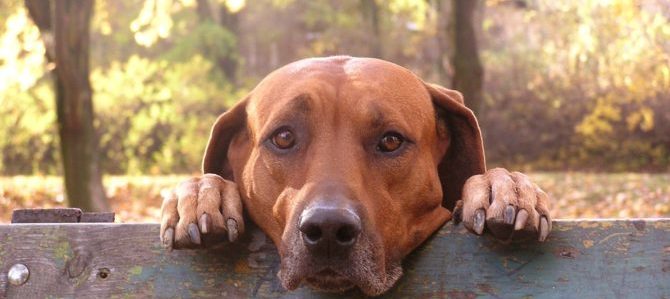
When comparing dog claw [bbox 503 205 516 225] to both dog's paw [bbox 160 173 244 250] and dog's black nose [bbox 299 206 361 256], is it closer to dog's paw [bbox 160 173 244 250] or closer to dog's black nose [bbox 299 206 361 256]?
dog's black nose [bbox 299 206 361 256]

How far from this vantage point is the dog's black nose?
266cm

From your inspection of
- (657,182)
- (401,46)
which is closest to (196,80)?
(401,46)

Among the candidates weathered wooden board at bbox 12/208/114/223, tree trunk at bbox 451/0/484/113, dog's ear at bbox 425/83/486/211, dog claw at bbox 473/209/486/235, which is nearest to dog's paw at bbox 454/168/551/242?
dog claw at bbox 473/209/486/235

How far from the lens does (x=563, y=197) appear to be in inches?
579

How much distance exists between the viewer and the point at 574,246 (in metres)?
2.66

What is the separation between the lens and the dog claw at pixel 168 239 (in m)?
2.78

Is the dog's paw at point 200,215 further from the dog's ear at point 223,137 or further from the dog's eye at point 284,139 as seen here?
the dog's ear at point 223,137

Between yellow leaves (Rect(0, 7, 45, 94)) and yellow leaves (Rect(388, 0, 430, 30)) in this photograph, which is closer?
yellow leaves (Rect(0, 7, 45, 94))

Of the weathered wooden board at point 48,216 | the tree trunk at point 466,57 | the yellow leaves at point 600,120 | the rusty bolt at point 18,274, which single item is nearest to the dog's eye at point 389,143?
the weathered wooden board at point 48,216

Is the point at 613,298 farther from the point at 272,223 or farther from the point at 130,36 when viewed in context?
the point at 130,36

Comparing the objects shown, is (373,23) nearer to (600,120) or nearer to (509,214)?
(600,120)

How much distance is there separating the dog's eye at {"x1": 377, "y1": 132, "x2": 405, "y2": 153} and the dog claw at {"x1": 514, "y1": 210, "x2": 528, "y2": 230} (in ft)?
2.13

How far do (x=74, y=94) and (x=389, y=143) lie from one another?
8423 mm

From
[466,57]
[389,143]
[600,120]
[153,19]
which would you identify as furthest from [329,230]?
[600,120]
